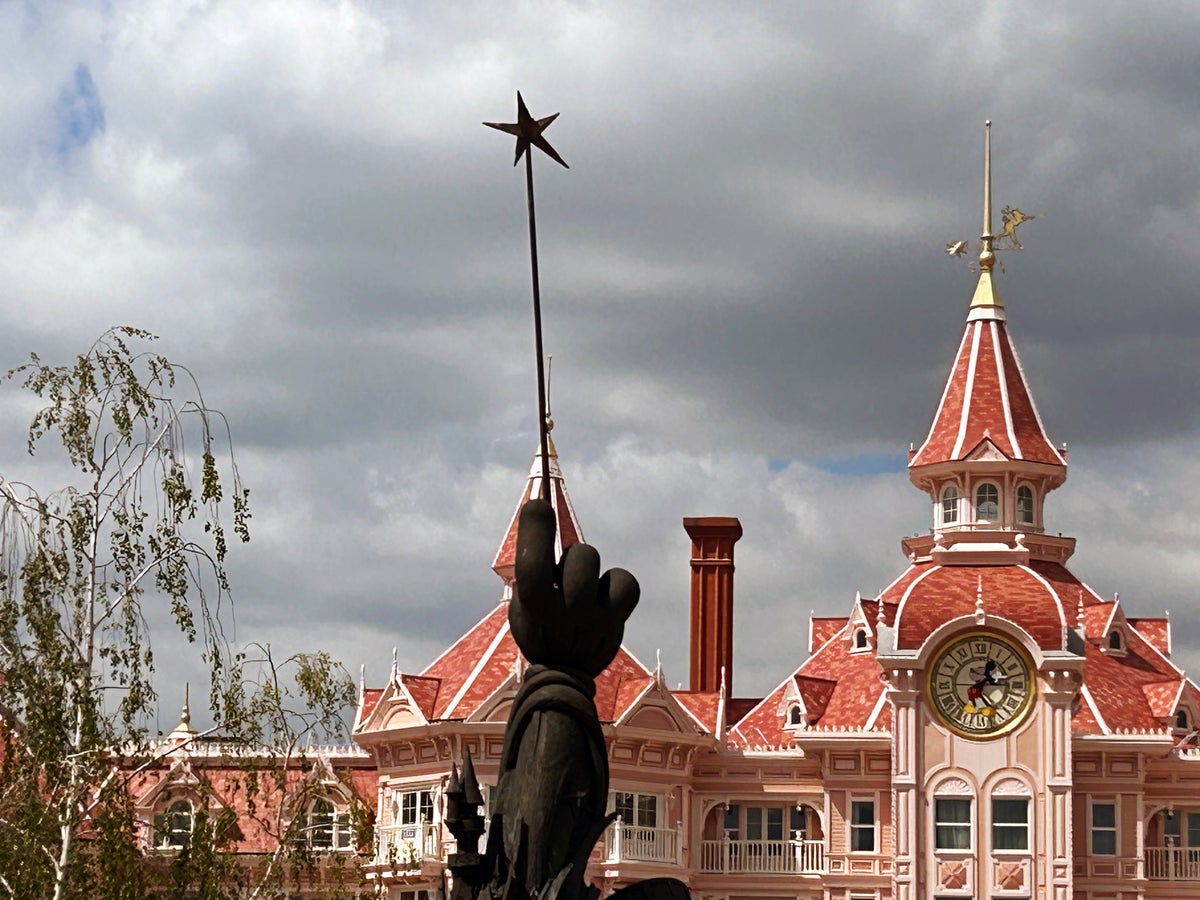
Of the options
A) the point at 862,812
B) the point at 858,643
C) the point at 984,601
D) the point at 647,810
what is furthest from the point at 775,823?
the point at 984,601

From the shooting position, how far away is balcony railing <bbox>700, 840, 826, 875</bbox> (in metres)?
61.2

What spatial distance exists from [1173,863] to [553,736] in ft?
128

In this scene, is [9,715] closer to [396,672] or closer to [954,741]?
[396,672]

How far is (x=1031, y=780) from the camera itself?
59.5 m

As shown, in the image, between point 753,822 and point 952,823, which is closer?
point 952,823

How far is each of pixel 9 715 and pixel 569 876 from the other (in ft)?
41.8

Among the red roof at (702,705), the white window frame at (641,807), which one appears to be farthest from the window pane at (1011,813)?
the white window frame at (641,807)

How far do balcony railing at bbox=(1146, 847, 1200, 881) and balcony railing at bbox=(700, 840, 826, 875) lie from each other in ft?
24.9

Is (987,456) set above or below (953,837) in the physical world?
above

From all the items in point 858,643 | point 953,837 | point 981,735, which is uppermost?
point 858,643

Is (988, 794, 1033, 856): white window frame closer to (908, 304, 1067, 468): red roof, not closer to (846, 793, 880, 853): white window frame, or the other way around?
(846, 793, 880, 853): white window frame

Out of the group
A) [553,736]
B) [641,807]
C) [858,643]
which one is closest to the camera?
[553,736]

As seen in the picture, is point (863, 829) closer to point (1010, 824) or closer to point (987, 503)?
point (1010, 824)

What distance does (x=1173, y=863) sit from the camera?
60.7 meters
